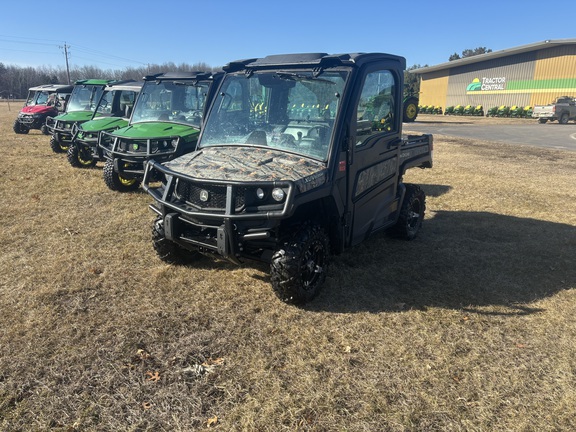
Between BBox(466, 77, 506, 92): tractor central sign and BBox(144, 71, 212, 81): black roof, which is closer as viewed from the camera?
BBox(144, 71, 212, 81): black roof

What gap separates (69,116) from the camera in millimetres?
12656

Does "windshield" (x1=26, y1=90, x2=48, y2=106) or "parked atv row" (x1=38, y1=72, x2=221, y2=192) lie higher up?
"windshield" (x1=26, y1=90, x2=48, y2=106)

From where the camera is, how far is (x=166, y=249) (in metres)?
4.87

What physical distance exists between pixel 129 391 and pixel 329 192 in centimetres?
225

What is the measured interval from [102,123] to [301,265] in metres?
8.24

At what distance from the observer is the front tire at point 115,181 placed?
8307 millimetres

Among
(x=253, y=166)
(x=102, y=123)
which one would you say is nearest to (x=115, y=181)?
(x=102, y=123)

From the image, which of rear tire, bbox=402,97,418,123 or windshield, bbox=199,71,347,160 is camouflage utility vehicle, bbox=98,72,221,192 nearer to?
windshield, bbox=199,71,347,160

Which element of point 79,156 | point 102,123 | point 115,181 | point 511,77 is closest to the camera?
point 115,181

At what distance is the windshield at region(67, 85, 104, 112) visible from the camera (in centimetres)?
1340

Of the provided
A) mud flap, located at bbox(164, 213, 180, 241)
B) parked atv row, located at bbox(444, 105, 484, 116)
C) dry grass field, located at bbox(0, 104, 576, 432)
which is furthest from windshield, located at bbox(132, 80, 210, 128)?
parked atv row, located at bbox(444, 105, 484, 116)

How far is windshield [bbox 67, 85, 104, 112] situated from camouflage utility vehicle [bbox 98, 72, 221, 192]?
5.07m

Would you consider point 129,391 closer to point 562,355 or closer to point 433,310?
point 433,310

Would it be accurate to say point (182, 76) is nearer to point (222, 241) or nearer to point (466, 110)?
point (222, 241)
